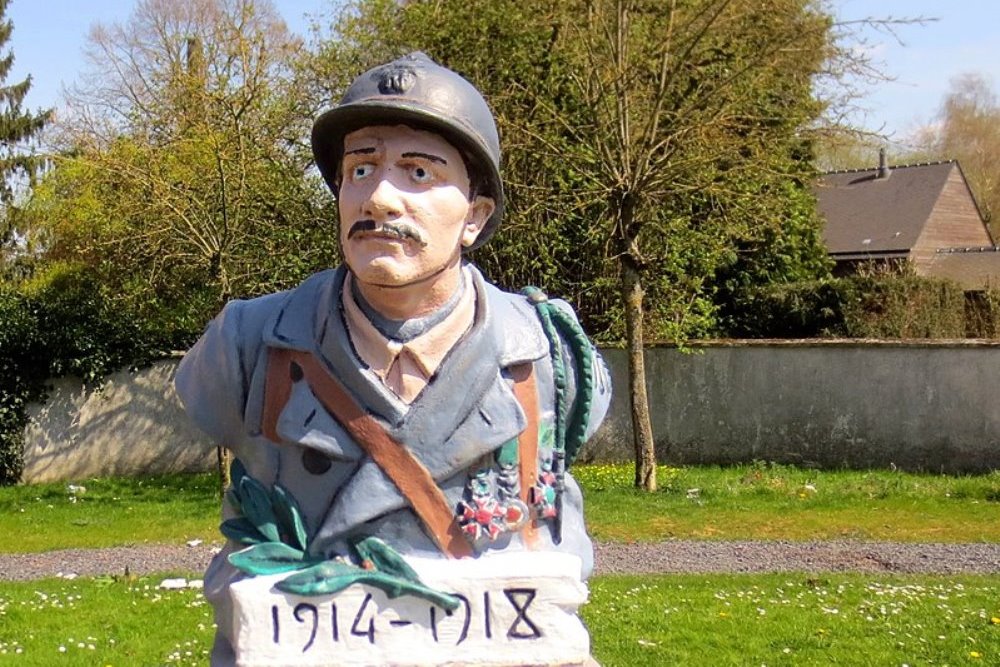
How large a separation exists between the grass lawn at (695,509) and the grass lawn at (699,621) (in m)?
1.88

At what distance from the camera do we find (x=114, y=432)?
49.4ft

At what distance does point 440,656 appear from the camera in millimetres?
2547

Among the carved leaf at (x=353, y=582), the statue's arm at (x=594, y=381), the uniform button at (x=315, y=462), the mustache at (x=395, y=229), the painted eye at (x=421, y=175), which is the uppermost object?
the painted eye at (x=421, y=175)

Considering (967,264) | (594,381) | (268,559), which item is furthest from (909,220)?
(268,559)

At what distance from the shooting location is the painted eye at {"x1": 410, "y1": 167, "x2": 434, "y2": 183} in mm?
2692

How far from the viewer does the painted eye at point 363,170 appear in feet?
8.87

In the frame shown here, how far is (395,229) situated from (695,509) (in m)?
9.63

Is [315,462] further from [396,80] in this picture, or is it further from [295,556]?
[396,80]

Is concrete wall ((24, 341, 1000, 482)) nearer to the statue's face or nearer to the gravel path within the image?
the gravel path

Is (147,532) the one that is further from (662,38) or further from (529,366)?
(529,366)

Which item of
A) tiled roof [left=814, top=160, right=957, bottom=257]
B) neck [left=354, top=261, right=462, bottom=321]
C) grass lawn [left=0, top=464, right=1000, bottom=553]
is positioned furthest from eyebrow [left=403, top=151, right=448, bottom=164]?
tiled roof [left=814, top=160, right=957, bottom=257]

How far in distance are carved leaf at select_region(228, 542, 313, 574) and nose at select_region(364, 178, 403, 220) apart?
A: 85 centimetres

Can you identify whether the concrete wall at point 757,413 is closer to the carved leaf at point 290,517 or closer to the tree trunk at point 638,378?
the tree trunk at point 638,378

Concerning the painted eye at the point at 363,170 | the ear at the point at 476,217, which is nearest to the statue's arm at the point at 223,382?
the painted eye at the point at 363,170
